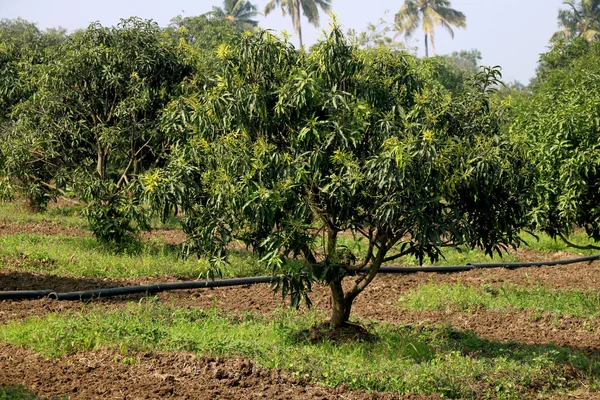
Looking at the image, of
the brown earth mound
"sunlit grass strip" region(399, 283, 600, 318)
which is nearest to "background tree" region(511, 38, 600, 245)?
"sunlit grass strip" region(399, 283, 600, 318)

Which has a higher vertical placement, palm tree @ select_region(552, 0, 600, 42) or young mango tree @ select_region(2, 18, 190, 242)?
palm tree @ select_region(552, 0, 600, 42)

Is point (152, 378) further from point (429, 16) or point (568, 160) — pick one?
point (429, 16)

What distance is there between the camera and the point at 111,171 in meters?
17.4

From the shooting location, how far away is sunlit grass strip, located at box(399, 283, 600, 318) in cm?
1163

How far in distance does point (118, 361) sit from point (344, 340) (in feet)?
8.71

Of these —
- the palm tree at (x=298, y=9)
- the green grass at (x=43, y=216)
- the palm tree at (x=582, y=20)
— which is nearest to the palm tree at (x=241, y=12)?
the palm tree at (x=298, y=9)

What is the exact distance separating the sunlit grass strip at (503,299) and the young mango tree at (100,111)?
19.1ft

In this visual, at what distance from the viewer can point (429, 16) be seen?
203ft

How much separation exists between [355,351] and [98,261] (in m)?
6.96

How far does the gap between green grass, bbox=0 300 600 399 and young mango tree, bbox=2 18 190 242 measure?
5799 millimetres

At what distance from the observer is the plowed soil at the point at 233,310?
720cm

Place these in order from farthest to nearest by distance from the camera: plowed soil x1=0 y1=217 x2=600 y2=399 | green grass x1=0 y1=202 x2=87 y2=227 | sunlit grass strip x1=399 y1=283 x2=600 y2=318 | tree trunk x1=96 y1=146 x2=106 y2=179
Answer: green grass x1=0 y1=202 x2=87 y2=227 → tree trunk x1=96 y1=146 x2=106 y2=179 → sunlit grass strip x1=399 y1=283 x2=600 y2=318 → plowed soil x1=0 y1=217 x2=600 y2=399

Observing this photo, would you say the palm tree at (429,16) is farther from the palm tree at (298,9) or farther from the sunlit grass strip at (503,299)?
the sunlit grass strip at (503,299)

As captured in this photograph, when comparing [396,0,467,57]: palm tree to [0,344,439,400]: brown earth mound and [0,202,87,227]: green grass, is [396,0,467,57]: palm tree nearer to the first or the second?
[0,202,87,227]: green grass
